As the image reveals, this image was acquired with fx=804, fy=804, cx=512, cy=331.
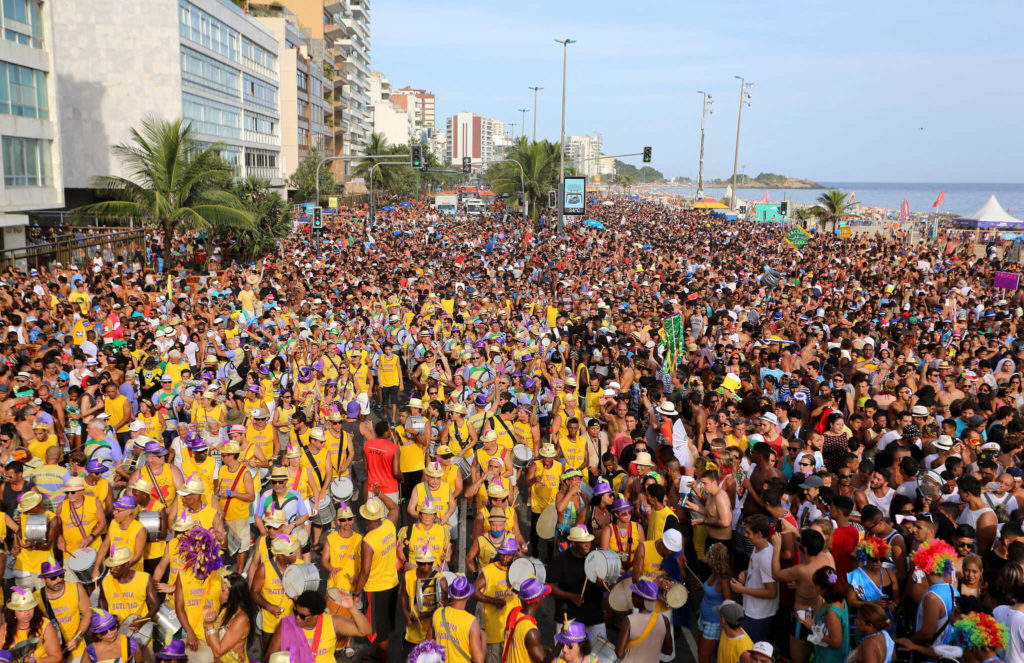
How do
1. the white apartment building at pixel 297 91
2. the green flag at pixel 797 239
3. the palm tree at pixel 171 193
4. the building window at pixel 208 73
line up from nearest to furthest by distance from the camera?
the palm tree at pixel 171 193 → the green flag at pixel 797 239 → the building window at pixel 208 73 → the white apartment building at pixel 297 91

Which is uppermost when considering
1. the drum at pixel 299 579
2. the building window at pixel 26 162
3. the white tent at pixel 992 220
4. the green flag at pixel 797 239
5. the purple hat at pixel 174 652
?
the building window at pixel 26 162

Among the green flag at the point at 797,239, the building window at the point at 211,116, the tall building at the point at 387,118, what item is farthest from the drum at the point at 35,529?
the tall building at the point at 387,118

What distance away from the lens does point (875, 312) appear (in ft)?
54.9

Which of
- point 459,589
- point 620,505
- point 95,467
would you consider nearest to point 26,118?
point 95,467

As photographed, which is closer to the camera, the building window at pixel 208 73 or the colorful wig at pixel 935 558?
the colorful wig at pixel 935 558

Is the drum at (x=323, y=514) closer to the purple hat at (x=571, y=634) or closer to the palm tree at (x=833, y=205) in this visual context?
the purple hat at (x=571, y=634)

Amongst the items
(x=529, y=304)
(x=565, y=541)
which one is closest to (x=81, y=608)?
(x=565, y=541)

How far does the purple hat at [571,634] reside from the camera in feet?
13.5

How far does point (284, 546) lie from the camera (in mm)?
5027

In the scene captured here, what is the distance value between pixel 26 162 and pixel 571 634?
26.2m

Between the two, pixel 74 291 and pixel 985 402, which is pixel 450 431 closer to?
pixel 985 402

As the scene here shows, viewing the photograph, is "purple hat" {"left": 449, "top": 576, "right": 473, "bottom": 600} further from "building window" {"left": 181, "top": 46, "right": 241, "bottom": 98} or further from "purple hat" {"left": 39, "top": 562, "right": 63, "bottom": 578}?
"building window" {"left": 181, "top": 46, "right": 241, "bottom": 98}

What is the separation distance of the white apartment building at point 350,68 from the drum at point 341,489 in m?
74.0

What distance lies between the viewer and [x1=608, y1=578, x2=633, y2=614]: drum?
5.14 metres
